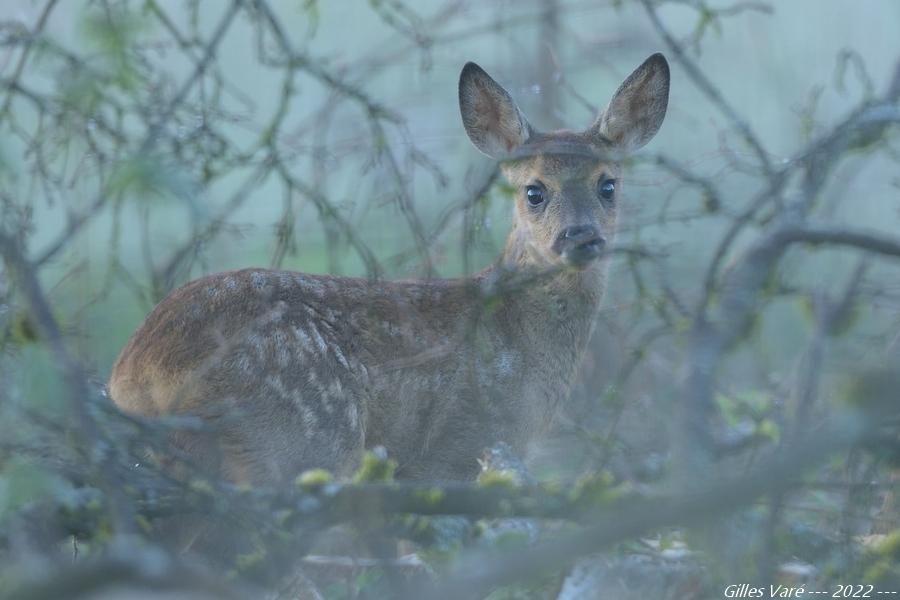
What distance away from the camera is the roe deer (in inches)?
183

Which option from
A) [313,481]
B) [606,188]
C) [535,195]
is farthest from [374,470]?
[606,188]

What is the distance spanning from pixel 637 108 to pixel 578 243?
4.15 ft

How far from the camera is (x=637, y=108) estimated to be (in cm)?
628

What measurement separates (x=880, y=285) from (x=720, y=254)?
83 cm

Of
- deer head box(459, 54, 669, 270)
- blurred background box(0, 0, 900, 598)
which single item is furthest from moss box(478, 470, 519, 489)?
deer head box(459, 54, 669, 270)

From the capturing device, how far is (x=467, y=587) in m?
2.24

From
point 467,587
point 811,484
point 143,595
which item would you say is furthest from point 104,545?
point 811,484

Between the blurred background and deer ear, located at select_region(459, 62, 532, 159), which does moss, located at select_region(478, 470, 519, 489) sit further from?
deer ear, located at select_region(459, 62, 532, 159)

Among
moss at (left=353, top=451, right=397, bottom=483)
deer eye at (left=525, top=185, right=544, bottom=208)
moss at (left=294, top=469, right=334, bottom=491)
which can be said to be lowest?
moss at (left=294, top=469, right=334, bottom=491)

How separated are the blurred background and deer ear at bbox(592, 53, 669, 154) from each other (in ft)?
0.97

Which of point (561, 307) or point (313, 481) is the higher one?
point (561, 307)

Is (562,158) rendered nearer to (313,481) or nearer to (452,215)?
(452,215)

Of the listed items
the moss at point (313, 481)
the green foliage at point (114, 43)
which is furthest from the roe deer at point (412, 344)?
the green foliage at point (114, 43)

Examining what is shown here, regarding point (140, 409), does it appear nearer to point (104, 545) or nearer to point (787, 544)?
point (104, 545)
